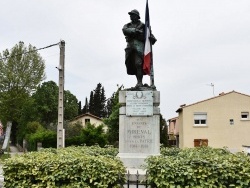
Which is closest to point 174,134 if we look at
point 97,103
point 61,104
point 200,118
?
point 200,118

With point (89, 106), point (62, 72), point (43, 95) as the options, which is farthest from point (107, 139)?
point (89, 106)

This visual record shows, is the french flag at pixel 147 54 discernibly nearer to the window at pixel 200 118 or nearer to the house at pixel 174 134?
the window at pixel 200 118

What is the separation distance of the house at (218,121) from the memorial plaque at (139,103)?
3299cm

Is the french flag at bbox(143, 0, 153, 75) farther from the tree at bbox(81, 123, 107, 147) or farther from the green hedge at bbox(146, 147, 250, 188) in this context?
the tree at bbox(81, 123, 107, 147)

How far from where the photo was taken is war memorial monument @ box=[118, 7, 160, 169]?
8930 millimetres

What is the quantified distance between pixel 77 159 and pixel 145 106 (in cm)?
301

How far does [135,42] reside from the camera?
949cm

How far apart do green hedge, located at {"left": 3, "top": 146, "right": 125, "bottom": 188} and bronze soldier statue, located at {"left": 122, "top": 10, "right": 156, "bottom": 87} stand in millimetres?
3491

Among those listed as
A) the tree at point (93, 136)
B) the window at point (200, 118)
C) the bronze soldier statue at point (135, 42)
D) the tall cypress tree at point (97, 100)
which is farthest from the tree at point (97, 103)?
the bronze soldier statue at point (135, 42)

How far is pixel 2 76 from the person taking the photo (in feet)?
136

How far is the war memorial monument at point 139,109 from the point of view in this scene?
893 cm

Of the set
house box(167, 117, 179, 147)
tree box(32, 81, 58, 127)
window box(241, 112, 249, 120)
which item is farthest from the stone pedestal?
tree box(32, 81, 58, 127)

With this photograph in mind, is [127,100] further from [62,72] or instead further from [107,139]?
[107,139]

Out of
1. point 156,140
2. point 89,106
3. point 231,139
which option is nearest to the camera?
point 156,140
